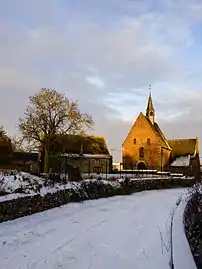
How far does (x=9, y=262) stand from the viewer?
345 inches

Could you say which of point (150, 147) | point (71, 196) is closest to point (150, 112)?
point (150, 147)

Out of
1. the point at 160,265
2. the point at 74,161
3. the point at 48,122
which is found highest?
the point at 48,122

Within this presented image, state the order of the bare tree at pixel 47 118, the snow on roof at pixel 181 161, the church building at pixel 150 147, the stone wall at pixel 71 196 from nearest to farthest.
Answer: the stone wall at pixel 71 196
the bare tree at pixel 47 118
the church building at pixel 150 147
the snow on roof at pixel 181 161

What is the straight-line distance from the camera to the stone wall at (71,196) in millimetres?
15156

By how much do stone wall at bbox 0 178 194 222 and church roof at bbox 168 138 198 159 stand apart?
4264 centimetres

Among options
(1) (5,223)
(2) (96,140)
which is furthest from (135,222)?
(2) (96,140)

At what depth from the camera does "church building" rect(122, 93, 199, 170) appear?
258ft

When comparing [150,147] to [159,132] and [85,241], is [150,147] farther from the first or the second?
[85,241]

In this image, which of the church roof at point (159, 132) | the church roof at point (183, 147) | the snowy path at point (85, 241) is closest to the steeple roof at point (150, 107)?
the church roof at point (159, 132)

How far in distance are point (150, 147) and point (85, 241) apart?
6933cm

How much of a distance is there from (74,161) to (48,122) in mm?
12516

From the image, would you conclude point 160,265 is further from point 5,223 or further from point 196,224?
point 5,223

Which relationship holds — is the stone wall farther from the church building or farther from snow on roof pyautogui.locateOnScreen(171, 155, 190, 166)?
snow on roof pyautogui.locateOnScreen(171, 155, 190, 166)

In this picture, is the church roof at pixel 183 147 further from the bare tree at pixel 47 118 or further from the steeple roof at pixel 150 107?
the bare tree at pixel 47 118
